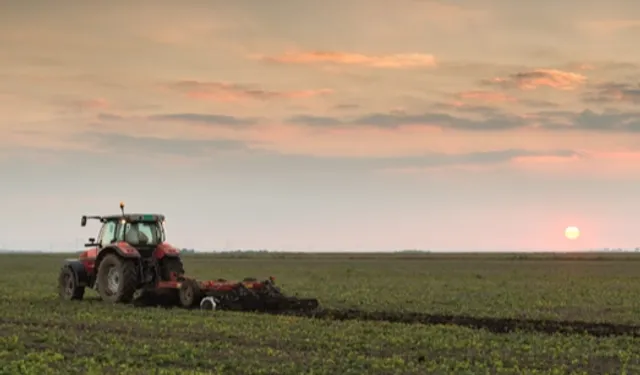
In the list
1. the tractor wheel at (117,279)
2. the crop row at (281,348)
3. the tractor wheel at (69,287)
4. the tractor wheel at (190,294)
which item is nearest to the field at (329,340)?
the crop row at (281,348)

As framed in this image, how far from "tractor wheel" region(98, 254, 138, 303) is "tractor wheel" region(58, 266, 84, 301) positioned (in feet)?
6.04

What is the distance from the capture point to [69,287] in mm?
35562

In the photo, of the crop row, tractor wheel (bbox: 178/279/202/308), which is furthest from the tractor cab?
the crop row

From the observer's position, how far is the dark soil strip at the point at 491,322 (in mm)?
24906

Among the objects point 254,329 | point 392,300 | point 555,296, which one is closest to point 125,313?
point 254,329

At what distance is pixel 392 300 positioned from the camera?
121 feet

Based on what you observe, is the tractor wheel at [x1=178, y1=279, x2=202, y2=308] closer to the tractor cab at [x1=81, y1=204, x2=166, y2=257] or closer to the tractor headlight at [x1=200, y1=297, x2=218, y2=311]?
the tractor headlight at [x1=200, y1=297, x2=218, y2=311]

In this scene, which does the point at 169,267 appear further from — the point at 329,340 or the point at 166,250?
the point at 329,340

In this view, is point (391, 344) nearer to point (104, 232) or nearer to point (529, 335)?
point (529, 335)

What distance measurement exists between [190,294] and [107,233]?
19.3ft

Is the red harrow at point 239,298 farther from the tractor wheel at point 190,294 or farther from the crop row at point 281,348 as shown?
the crop row at point 281,348

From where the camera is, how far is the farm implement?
29.9 meters

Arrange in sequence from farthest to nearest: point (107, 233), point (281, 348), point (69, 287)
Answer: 1. point (69, 287)
2. point (107, 233)
3. point (281, 348)

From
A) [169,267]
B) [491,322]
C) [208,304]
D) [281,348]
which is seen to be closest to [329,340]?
[281,348]
